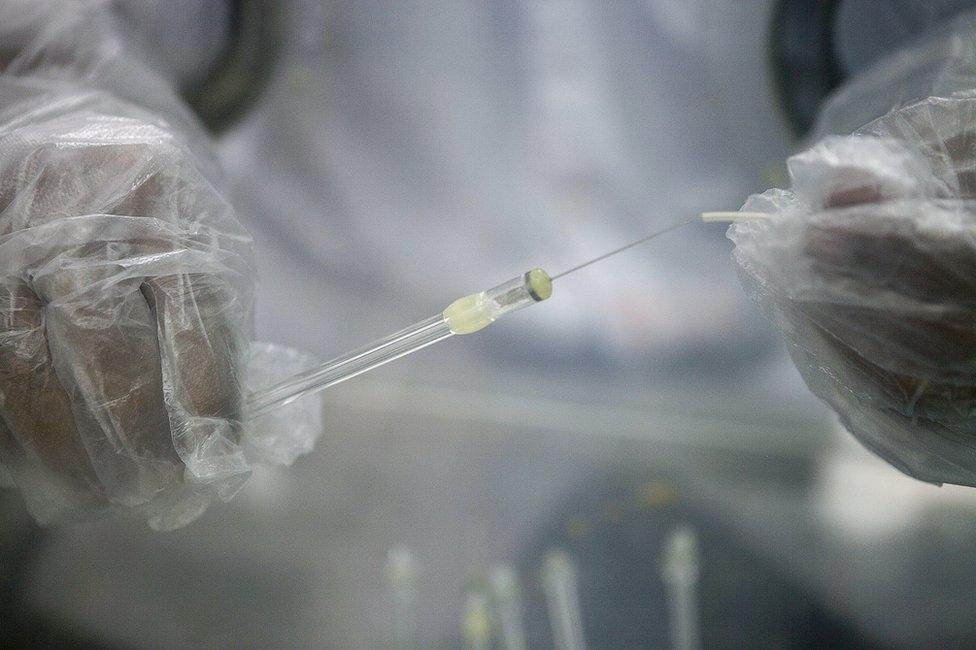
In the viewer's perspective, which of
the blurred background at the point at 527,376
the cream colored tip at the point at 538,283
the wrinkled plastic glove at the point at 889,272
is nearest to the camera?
the wrinkled plastic glove at the point at 889,272

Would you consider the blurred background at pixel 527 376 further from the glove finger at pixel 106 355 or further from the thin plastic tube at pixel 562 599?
the glove finger at pixel 106 355

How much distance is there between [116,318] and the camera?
1.79ft

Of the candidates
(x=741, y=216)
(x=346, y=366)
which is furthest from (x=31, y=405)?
(x=741, y=216)

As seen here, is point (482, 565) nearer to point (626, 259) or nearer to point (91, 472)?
point (626, 259)

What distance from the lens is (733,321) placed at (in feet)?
4.13

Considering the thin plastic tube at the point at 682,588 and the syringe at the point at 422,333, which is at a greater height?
the syringe at the point at 422,333

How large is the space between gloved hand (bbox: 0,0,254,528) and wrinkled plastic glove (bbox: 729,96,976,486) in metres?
0.44

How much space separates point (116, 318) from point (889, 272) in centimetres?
58

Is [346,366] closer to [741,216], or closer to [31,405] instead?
[31,405]

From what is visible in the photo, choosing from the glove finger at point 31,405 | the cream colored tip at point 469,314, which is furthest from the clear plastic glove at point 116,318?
the cream colored tip at point 469,314

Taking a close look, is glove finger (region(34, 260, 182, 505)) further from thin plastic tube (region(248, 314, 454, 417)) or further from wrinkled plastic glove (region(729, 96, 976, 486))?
wrinkled plastic glove (region(729, 96, 976, 486))

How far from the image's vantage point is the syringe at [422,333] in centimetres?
61

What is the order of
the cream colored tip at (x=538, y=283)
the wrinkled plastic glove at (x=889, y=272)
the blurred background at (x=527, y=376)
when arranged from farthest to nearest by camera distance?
the blurred background at (x=527, y=376) < the cream colored tip at (x=538, y=283) < the wrinkled plastic glove at (x=889, y=272)

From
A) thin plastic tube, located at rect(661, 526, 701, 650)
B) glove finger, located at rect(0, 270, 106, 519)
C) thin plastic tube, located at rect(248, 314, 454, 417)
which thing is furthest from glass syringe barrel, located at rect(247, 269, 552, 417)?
thin plastic tube, located at rect(661, 526, 701, 650)
